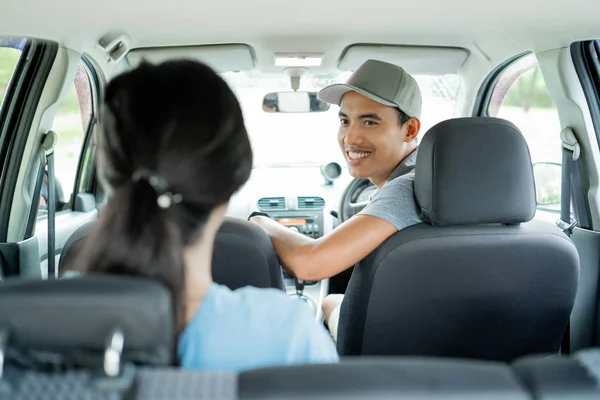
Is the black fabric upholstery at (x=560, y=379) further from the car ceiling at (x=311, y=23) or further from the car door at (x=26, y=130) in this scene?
the car door at (x=26, y=130)

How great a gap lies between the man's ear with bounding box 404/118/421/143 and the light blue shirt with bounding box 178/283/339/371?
187 centimetres

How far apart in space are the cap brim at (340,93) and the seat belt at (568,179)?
95 centimetres

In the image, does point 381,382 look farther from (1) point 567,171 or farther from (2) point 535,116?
(2) point 535,116

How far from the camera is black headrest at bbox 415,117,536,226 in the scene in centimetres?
199

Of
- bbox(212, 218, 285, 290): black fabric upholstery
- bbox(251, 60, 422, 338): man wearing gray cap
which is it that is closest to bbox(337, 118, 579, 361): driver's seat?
bbox(251, 60, 422, 338): man wearing gray cap

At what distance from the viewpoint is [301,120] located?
4.86 meters

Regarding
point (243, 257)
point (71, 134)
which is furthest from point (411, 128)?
point (71, 134)

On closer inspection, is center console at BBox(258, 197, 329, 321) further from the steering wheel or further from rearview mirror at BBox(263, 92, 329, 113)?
rearview mirror at BBox(263, 92, 329, 113)

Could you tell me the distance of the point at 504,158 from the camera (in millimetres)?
2029

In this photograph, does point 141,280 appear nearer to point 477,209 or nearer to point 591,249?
point 477,209

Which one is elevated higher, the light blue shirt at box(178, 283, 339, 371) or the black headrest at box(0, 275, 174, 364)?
the black headrest at box(0, 275, 174, 364)

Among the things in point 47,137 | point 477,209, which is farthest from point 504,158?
point 47,137

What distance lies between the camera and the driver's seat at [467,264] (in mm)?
2006

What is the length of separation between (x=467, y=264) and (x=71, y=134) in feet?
9.16
